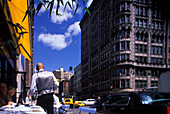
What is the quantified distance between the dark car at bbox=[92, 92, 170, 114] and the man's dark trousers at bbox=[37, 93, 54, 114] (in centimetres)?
246

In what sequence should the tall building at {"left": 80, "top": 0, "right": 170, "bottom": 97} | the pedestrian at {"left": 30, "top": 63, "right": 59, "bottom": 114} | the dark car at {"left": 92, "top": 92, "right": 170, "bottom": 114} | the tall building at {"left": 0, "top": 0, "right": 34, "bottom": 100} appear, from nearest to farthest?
the tall building at {"left": 0, "top": 0, "right": 34, "bottom": 100} < the pedestrian at {"left": 30, "top": 63, "right": 59, "bottom": 114} < the dark car at {"left": 92, "top": 92, "right": 170, "bottom": 114} < the tall building at {"left": 80, "top": 0, "right": 170, "bottom": 97}

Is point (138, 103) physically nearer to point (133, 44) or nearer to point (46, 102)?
point (46, 102)

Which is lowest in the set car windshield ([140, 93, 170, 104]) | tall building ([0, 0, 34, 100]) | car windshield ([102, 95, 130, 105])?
car windshield ([102, 95, 130, 105])

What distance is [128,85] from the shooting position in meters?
55.5

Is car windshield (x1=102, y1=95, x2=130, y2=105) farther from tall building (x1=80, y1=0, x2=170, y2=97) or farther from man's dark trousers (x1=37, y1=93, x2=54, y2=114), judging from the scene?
tall building (x1=80, y1=0, x2=170, y2=97)

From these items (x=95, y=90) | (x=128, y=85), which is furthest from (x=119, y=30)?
(x=95, y=90)

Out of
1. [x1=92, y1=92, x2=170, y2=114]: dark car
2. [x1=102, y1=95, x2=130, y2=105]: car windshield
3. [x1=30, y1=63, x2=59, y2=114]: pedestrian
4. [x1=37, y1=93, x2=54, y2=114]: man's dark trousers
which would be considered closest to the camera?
[x1=37, y1=93, x2=54, y2=114]: man's dark trousers

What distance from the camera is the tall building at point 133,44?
5659 centimetres

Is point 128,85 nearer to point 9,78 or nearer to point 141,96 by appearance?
point 9,78

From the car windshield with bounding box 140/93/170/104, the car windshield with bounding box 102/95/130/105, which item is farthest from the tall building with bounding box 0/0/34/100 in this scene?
the car windshield with bounding box 140/93/170/104

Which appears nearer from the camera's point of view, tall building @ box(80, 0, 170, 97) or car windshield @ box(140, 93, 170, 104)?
car windshield @ box(140, 93, 170, 104)

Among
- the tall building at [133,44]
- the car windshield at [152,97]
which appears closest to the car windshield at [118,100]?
the car windshield at [152,97]

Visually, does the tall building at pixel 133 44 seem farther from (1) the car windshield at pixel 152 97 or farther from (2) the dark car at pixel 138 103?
(1) the car windshield at pixel 152 97

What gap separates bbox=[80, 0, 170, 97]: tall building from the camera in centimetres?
5659
